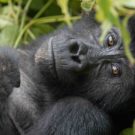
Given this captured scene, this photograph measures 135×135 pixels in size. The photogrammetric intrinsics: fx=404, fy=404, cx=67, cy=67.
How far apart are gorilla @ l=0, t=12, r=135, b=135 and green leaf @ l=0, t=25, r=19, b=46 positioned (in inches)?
17.2

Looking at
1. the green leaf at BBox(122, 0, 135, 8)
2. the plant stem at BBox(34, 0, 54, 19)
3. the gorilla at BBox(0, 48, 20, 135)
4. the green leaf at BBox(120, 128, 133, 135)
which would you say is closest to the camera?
the green leaf at BBox(122, 0, 135, 8)

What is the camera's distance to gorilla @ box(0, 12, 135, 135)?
153cm

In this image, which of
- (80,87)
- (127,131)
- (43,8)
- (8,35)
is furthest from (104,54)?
(43,8)

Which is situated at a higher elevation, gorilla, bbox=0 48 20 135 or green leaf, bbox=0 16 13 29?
green leaf, bbox=0 16 13 29

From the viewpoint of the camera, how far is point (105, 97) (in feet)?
5.26

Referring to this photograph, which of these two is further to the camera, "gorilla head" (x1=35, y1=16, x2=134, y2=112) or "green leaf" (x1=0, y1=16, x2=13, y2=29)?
"green leaf" (x1=0, y1=16, x2=13, y2=29)

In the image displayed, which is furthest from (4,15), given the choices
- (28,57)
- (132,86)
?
(132,86)

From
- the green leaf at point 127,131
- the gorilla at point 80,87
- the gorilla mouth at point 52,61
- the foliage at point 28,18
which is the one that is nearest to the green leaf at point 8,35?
the foliage at point 28,18

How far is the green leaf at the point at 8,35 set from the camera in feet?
6.93

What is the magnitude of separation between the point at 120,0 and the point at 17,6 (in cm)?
159

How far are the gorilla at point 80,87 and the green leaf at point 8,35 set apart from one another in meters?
0.44

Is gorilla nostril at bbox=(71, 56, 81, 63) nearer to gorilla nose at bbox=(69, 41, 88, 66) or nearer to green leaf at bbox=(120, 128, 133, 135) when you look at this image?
gorilla nose at bbox=(69, 41, 88, 66)

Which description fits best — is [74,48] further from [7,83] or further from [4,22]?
[4,22]

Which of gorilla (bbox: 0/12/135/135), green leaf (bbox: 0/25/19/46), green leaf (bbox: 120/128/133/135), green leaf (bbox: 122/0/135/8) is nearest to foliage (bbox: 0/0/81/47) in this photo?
green leaf (bbox: 0/25/19/46)
